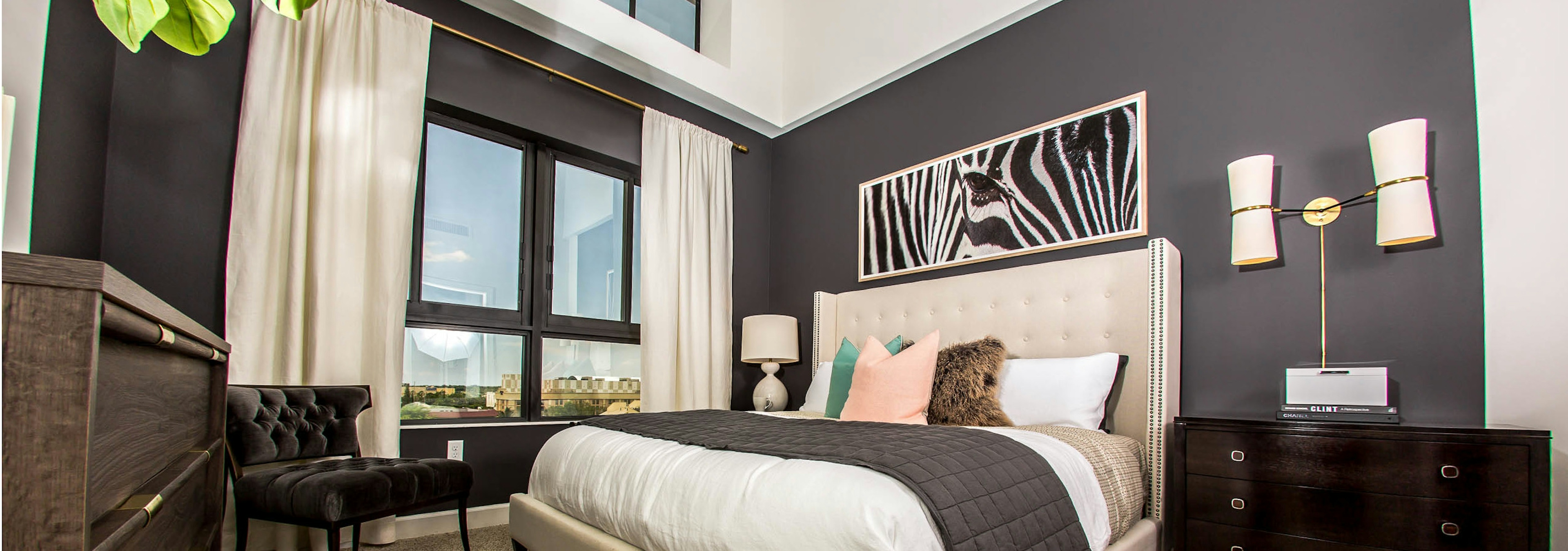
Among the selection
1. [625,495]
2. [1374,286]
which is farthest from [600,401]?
[1374,286]

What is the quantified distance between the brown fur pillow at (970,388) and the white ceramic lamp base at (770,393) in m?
1.45

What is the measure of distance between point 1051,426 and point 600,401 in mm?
2367

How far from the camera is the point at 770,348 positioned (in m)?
4.03

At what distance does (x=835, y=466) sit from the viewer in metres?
1.57

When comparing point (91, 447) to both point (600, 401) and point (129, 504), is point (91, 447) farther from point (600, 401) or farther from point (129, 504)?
point (600, 401)

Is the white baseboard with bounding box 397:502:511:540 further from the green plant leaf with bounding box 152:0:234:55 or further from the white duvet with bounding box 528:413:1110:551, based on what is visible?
the green plant leaf with bounding box 152:0:234:55

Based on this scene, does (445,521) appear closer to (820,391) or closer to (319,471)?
(319,471)

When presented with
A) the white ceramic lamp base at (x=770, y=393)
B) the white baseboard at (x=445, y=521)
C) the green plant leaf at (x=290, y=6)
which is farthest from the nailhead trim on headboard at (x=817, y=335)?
the green plant leaf at (x=290, y=6)

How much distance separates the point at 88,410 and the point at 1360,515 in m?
2.55

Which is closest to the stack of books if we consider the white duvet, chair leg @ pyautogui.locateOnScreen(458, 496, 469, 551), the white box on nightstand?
the white box on nightstand

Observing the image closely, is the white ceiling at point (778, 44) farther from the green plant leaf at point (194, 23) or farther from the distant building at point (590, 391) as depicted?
the green plant leaf at point (194, 23)

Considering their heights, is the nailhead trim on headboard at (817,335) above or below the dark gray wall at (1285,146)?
below

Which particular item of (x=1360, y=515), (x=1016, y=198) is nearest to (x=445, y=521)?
(x=1016, y=198)

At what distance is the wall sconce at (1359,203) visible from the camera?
2064 millimetres
